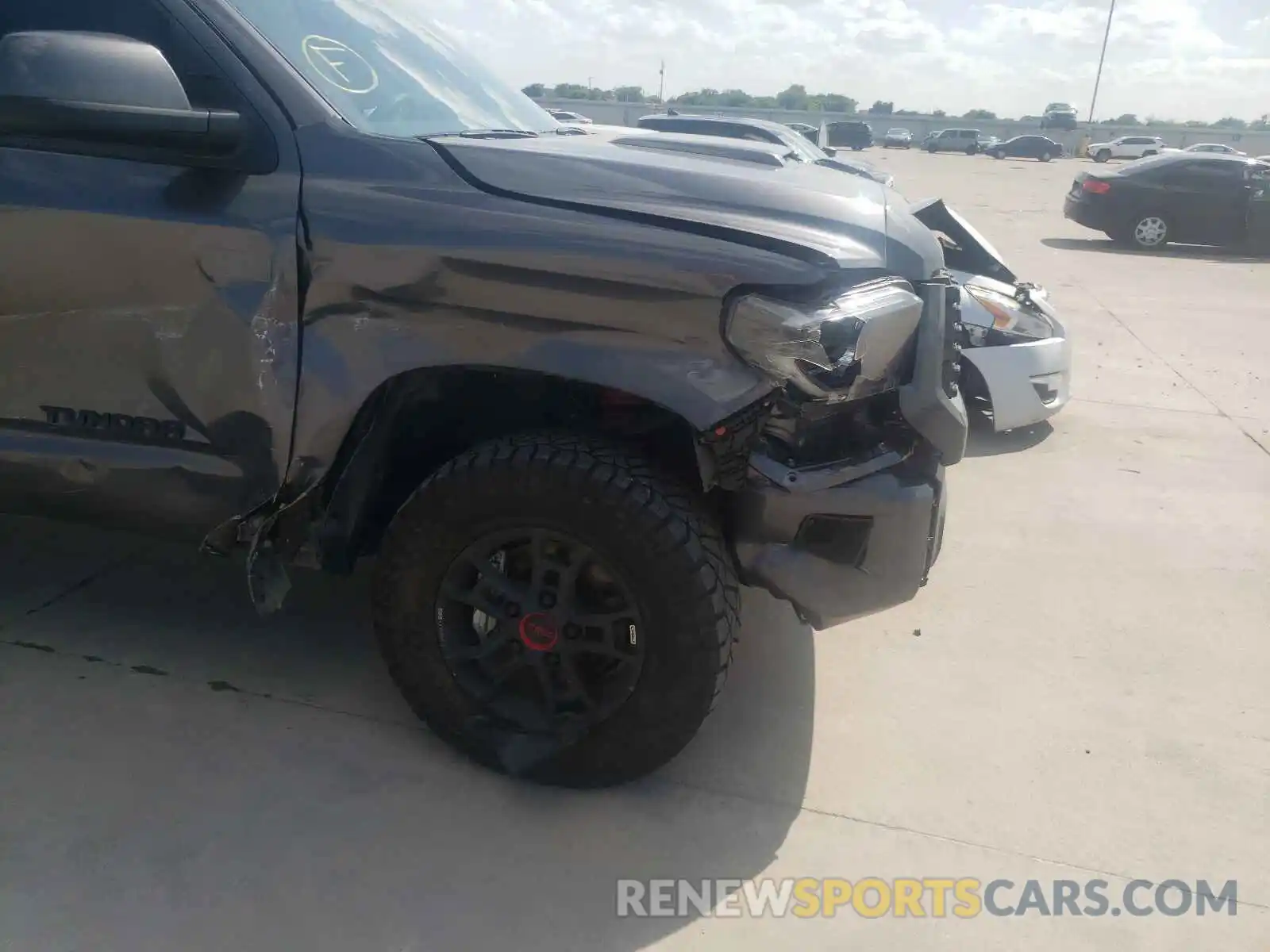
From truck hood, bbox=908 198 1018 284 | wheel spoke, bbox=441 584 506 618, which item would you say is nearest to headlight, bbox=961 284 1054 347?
truck hood, bbox=908 198 1018 284

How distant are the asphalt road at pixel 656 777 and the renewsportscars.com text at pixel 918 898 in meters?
0.03

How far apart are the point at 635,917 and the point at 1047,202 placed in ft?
79.0

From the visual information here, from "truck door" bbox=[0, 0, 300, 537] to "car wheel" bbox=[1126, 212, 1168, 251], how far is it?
50.0 ft

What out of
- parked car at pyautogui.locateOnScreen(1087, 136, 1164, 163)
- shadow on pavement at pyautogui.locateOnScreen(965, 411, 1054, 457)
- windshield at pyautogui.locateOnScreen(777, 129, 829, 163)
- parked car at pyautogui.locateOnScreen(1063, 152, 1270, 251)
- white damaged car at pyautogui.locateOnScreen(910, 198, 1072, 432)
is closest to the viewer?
white damaged car at pyautogui.locateOnScreen(910, 198, 1072, 432)

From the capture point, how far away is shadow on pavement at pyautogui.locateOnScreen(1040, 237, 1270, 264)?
47.0ft

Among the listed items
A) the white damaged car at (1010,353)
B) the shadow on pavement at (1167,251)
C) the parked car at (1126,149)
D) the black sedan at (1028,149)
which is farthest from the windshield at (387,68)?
the black sedan at (1028,149)

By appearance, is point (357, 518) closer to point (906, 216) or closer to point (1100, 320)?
point (906, 216)

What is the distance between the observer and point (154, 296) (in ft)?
A: 7.78

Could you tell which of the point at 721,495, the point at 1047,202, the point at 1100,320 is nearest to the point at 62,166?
the point at 721,495

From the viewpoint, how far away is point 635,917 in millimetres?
2189

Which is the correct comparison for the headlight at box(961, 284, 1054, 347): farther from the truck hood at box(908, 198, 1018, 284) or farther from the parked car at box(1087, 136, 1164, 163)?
the parked car at box(1087, 136, 1164, 163)

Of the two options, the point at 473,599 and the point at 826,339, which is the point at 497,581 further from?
the point at 826,339

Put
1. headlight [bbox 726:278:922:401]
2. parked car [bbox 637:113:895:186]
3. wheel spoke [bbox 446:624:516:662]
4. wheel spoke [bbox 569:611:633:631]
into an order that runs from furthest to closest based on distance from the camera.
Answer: parked car [bbox 637:113:895:186] → wheel spoke [bbox 446:624:516:662] → wheel spoke [bbox 569:611:633:631] → headlight [bbox 726:278:922:401]

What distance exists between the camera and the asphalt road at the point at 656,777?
2.17 metres
